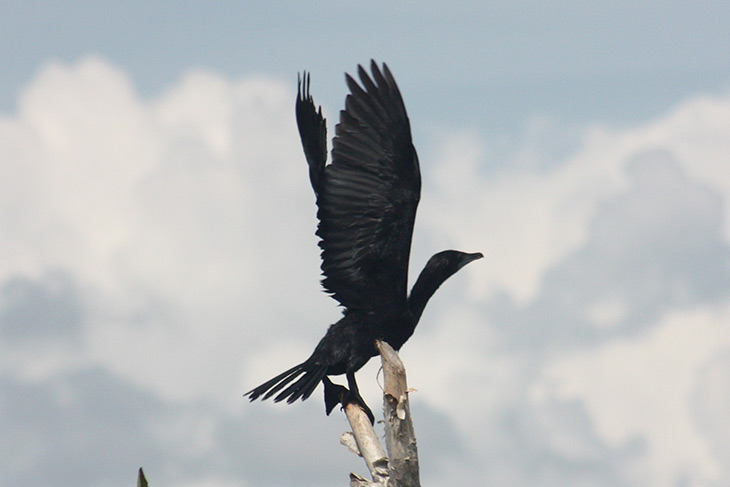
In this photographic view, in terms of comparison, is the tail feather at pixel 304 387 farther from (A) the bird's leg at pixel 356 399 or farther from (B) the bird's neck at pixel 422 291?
(B) the bird's neck at pixel 422 291

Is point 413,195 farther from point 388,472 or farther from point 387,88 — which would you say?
point 388,472

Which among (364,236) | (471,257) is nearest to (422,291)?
(471,257)

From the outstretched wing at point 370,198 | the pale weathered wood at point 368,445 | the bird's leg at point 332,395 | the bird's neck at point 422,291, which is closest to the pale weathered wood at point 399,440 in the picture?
the pale weathered wood at point 368,445

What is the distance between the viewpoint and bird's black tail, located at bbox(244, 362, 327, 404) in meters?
8.31

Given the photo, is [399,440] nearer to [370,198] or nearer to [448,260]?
[370,198]

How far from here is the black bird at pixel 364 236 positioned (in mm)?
7945

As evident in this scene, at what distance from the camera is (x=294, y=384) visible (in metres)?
8.44

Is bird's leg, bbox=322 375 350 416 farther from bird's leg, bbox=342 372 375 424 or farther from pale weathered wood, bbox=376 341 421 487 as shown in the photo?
pale weathered wood, bbox=376 341 421 487

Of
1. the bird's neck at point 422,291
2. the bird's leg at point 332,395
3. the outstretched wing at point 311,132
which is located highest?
the outstretched wing at point 311,132

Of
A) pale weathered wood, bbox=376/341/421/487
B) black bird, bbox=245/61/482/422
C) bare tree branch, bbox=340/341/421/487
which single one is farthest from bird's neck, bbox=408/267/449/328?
pale weathered wood, bbox=376/341/421/487

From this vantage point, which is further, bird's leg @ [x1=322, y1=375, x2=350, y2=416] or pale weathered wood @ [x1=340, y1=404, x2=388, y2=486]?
bird's leg @ [x1=322, y1=375, x2=350, y2=416]

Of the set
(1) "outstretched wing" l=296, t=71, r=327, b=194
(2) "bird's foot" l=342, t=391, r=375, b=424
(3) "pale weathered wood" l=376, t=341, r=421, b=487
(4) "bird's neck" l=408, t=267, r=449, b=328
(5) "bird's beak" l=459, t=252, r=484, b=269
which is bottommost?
(3) "pale weathered wood" l=376, t=341, r=421, b=487

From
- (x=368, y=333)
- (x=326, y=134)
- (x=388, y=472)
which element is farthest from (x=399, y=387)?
(x=326, y=134)

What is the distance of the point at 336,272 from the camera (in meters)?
8.34
